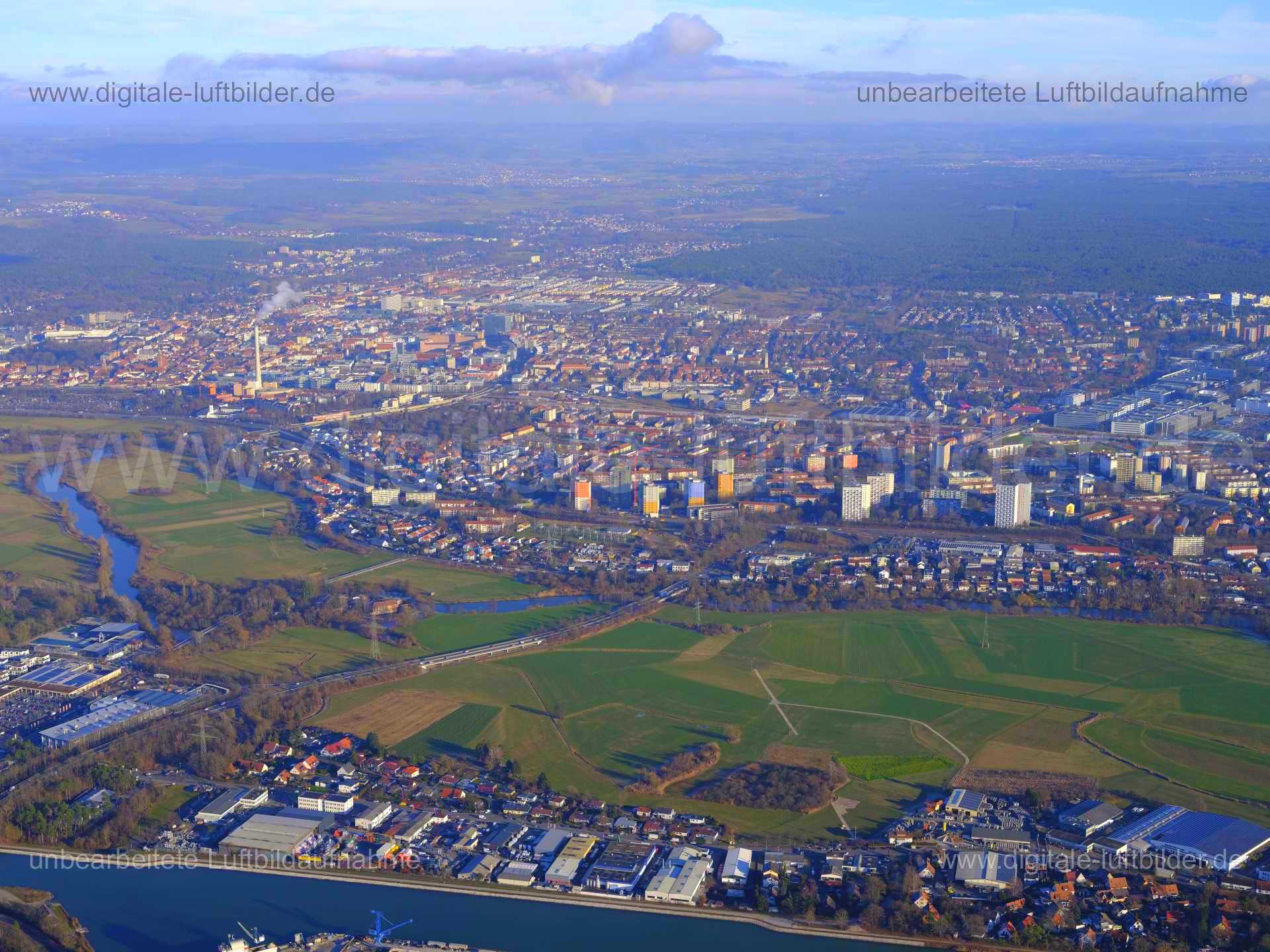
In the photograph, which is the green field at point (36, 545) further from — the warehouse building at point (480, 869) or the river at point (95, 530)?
the warehouse building at point (480, 869)

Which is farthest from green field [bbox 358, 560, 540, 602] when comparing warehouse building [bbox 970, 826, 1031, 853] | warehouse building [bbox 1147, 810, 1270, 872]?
warehouse building [bbox 1147, 810, 1270, 872]

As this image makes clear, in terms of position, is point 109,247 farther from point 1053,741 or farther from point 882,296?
point 1053,741

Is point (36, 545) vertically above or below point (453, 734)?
above

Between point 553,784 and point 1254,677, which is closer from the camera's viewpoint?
point 553,784

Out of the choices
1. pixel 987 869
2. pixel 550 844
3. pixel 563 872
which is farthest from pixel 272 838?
pixel 987 869

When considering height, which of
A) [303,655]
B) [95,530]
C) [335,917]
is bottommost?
[335,917]

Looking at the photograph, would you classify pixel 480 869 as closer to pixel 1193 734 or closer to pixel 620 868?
pixel 620 868

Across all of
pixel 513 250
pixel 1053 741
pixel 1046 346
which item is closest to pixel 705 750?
pixel 1053 741
